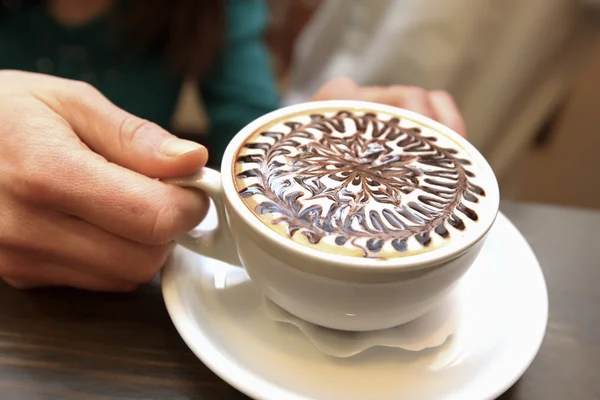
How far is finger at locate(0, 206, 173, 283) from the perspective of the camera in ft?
1.45

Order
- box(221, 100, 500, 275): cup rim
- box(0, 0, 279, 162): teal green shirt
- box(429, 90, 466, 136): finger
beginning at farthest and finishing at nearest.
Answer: box(0, 0, 279, 162): teal green shirt → box(429, 90, 466, 136): finger → box(221, 100, 500, 275): cup rim

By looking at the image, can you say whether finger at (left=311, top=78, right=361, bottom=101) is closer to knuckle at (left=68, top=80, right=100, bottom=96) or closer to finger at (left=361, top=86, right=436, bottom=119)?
finger at (left=361, top=86, right=436, bottom=119)

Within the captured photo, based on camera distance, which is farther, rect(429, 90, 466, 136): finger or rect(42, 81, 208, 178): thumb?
rect(429, 90, 466, 136): finger

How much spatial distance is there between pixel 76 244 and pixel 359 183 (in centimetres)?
23

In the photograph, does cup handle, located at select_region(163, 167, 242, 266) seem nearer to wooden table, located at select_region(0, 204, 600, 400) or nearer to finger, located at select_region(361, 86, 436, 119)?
wooden table, located at select_region(0, 204, 600, 400)

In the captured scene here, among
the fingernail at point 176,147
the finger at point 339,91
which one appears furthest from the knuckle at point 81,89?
the finger at point 339,91

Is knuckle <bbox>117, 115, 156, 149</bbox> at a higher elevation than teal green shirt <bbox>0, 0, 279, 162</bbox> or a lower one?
higher

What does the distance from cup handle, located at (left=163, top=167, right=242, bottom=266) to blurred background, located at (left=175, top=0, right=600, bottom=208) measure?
729 mm

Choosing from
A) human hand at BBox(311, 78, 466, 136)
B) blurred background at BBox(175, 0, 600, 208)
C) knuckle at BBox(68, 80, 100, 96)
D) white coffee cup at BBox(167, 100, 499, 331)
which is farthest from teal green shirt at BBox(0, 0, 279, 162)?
white coffee cup at BBox(167, 100, 499, 331)

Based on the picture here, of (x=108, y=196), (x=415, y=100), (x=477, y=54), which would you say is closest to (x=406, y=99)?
(x=415, y=100)

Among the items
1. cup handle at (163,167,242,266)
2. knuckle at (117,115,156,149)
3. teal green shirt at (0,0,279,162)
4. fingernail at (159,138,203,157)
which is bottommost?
teal green shirt at (0,0,279,162)

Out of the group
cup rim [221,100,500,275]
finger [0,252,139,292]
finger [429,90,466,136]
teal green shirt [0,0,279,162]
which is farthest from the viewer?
teal green shirt [0,0,279,162]

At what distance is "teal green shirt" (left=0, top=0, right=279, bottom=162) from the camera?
3.09 ft

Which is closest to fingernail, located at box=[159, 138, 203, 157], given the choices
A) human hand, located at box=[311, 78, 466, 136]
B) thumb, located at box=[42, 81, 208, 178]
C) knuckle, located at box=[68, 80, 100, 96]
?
thumb, located at box=[42, 81, 208, 178]
